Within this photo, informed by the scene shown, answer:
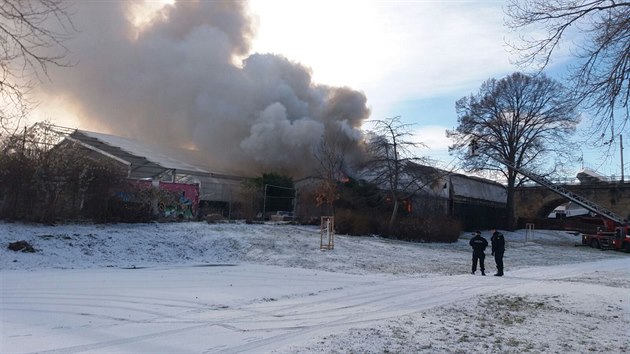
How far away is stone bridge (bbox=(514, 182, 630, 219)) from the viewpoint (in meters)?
50.6

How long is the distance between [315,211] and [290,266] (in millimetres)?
13995

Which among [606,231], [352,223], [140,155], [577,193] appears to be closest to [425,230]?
[352,223]

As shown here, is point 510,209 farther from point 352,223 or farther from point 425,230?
point 352,223

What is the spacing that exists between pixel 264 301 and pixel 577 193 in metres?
52.0

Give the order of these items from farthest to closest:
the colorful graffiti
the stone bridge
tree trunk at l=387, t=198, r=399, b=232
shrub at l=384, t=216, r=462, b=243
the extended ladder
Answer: the stone bridge < the extended ladder < shrub at l=384, t=216, r=462, b=243 < tree trunk at l=387, t=198, r=399, b=232 < the colorful graffiti

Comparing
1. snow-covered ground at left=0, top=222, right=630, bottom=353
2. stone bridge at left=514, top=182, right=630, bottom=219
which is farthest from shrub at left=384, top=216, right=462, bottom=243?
stone bridge at left=514, top=182, right=630, bottom=219

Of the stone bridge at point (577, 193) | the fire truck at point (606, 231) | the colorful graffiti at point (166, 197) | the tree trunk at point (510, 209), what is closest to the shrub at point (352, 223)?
the colorful graffiti at point (166, 197)

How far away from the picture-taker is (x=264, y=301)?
943 cm

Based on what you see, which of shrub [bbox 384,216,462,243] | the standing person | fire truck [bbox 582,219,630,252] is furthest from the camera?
fire truck [bbox 582,219,630,252]

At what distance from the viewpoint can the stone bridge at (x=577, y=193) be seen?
5059 centimetres

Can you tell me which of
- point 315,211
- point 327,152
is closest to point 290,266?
point 315,211

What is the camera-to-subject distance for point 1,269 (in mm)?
12086

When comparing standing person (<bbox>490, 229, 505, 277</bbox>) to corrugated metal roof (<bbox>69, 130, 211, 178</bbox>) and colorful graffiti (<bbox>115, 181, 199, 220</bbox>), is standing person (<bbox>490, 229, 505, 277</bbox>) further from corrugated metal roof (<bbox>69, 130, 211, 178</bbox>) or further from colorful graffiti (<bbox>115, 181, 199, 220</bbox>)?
corrugated metal roof (<bbox>69, 130, 211, 178</bbox>)

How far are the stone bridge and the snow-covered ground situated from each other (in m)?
38.8
